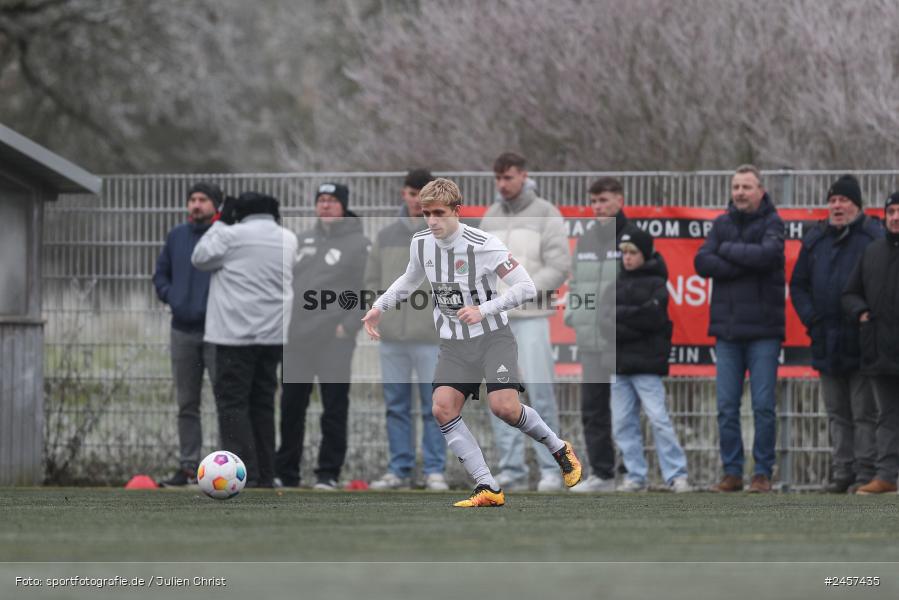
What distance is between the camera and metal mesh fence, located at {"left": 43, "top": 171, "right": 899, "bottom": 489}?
13789 millimetres

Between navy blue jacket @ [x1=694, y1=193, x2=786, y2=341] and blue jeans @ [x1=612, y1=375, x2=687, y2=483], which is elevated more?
navy blue jacket @ [x1=694, y1=193, x2=786, y2=341]

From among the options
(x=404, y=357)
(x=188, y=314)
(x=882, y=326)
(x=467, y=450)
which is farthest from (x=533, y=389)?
(x=467, y=450)

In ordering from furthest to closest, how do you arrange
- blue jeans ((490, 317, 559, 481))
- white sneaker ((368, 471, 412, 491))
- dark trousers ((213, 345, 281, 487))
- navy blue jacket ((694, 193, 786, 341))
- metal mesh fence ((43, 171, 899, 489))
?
metal mesh fence ((43, 171, 899, 489)), white sneaker ((368, 471, 412, 491)), blue jeans ((490, 317, 559, 481)), navy blue jacket ((694, 193, 786, 341)), dark trousers ((213, 345, 281, 487))

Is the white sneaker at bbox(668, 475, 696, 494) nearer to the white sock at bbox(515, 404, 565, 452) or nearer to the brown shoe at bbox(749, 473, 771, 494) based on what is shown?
the brown shoe at bbox(749, 473, 771, 494)

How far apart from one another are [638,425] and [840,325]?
1842mm

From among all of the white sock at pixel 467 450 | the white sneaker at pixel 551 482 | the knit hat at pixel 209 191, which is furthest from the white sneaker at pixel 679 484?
the knit hat at pixel 209 191

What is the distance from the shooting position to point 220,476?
10188 mm

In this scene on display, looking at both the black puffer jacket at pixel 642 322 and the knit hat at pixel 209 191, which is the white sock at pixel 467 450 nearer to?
the black puffer jacket at pixel 642 322

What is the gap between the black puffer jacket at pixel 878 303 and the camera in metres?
12.2

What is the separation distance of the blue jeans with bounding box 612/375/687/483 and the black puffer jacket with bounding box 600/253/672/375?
0.14 m

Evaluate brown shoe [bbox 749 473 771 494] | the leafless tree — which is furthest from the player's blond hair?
the leafless tree

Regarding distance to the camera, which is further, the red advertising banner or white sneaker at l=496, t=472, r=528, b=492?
the red advertising banner

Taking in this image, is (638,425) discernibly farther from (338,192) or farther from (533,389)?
(338,192)

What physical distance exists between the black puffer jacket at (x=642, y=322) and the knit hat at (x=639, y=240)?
4.7 inches
